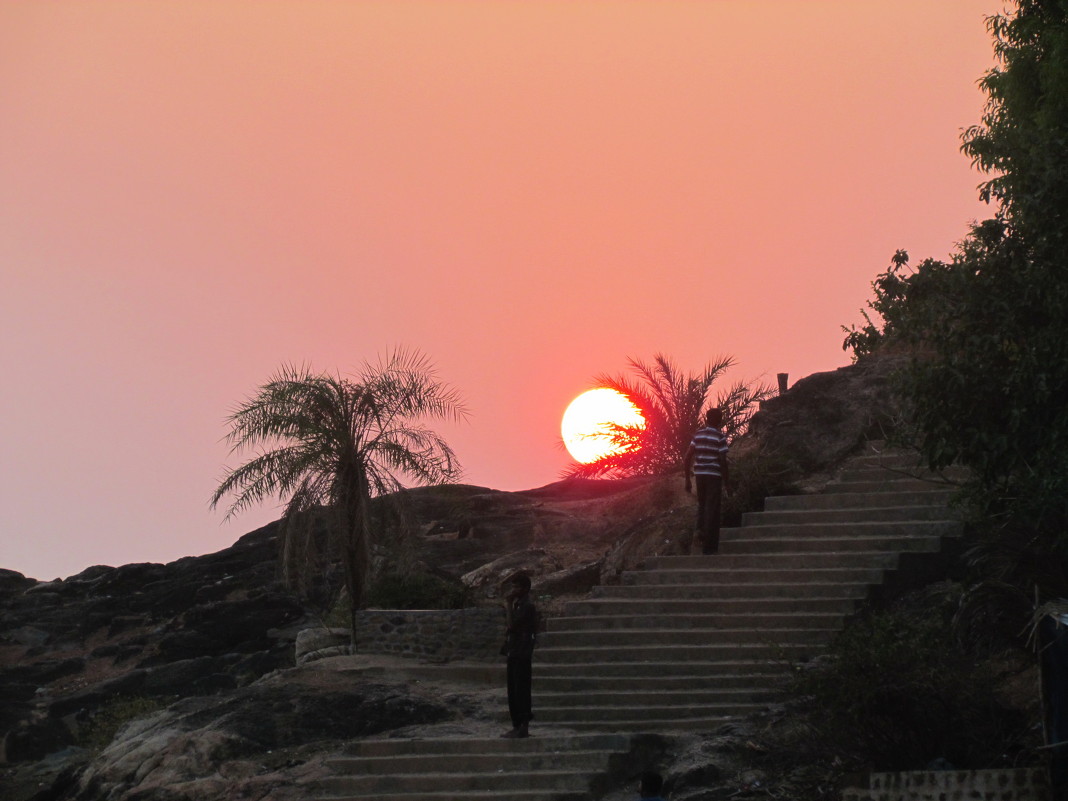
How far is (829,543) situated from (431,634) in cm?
544

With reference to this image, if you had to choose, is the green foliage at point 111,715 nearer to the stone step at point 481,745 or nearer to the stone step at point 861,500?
the stone step at point 481,745

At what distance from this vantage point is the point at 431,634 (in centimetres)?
1756

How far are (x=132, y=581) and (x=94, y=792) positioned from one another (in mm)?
20334

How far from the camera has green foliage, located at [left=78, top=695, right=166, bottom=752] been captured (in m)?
24.4

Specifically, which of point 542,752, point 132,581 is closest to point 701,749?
point 542,752

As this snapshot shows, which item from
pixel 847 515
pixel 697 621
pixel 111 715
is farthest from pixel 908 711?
pixel 111 715

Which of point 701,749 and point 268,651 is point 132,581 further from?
point 701,749

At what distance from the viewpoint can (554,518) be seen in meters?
29.7

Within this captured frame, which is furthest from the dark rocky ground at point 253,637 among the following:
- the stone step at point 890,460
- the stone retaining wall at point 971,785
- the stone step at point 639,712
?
the stone retaining wall at point 971,785

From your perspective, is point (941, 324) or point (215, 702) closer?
point (941, 324)

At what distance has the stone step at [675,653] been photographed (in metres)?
14.4

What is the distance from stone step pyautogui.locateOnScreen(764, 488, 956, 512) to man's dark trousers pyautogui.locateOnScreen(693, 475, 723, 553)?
4.14ft

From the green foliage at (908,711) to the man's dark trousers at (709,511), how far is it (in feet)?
17.4

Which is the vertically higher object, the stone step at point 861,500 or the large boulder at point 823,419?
the large boulder at point 823,419
